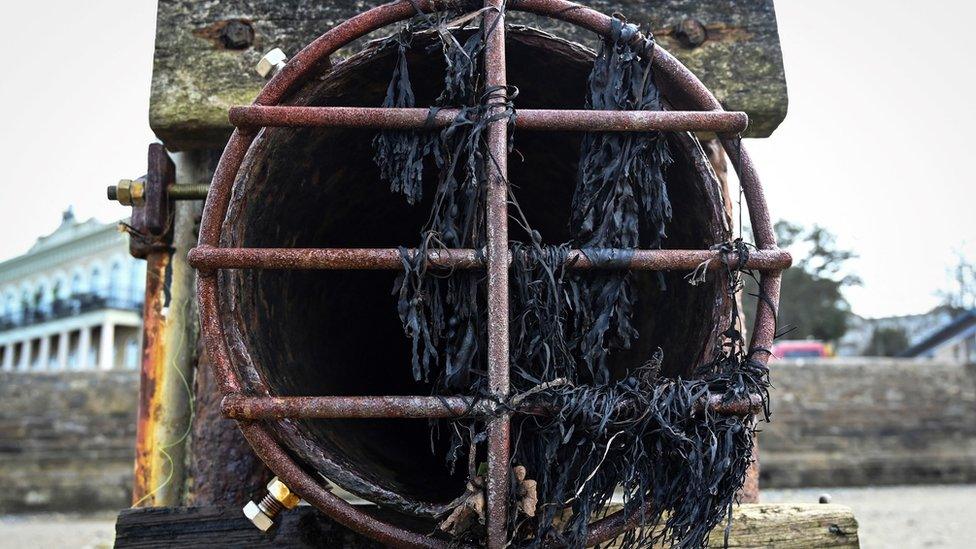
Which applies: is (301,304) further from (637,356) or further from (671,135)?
(671,135)

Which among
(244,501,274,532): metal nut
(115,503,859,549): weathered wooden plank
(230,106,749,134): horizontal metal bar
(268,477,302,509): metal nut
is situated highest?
(230,106,749,134): horizontal metal bar

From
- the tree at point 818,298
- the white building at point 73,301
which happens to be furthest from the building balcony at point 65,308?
the tree at point 818,298

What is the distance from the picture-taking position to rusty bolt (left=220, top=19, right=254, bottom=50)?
223 centimetres

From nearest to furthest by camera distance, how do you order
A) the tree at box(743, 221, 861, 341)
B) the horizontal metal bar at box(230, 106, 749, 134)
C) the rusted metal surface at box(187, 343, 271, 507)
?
1. the horizontal metal bar at box(230, 106, 749, 134)
2. the rusted metal surface at box(187, 343, 271, 507)
3. the tree at box(743, 221, 861, 341)

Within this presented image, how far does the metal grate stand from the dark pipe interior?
0.20 ft

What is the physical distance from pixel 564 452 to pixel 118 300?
42710mm

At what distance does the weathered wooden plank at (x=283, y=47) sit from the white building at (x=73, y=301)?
3888cm

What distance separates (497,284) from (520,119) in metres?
0.31

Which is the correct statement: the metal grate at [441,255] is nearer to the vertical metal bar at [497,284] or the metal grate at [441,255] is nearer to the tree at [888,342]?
the vertical metal bar at [497,284]

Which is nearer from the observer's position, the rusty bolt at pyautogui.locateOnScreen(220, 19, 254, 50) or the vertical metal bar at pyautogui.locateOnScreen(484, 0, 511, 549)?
the vertical metal bar at pyautogui.locateOnScreen(484, 0, 511, 549)

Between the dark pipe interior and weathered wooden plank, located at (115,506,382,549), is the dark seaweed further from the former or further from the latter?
weathered wooden plank, located at (115,506,382,549)

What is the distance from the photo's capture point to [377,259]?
1.35 metres

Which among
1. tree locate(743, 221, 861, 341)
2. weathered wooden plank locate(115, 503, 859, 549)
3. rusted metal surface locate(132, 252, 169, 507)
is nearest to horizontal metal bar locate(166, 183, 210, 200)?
rusted metal surface locate(132, 252, 169, 507)

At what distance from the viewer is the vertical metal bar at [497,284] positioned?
1.28 metres
